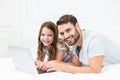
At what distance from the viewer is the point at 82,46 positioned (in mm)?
1218

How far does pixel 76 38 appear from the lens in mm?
1204

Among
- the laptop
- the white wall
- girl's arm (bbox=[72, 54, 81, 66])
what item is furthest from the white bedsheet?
the white wall

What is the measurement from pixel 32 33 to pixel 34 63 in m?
0.62

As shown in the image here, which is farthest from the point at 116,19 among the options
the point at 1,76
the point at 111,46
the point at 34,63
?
the point at 1,76

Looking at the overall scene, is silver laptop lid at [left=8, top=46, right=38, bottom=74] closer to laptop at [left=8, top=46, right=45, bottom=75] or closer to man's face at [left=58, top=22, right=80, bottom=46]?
laptop at [left=8, top=46, right=45, bottom=75]

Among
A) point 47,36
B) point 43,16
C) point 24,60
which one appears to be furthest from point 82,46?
point 43,16

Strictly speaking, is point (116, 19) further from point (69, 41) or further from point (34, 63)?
point (34, 63)

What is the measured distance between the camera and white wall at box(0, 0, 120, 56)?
1.75 meters

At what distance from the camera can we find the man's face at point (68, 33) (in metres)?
1.18

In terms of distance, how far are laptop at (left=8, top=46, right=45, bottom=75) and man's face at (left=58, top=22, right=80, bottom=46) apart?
18 centimetres

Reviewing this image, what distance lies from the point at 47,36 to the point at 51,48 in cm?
6

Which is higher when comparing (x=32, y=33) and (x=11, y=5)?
(x=11, y=5)

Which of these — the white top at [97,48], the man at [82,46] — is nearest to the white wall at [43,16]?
the white top at [97,48]

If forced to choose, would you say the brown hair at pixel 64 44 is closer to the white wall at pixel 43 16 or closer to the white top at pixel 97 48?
the white top at pixel 97 48
